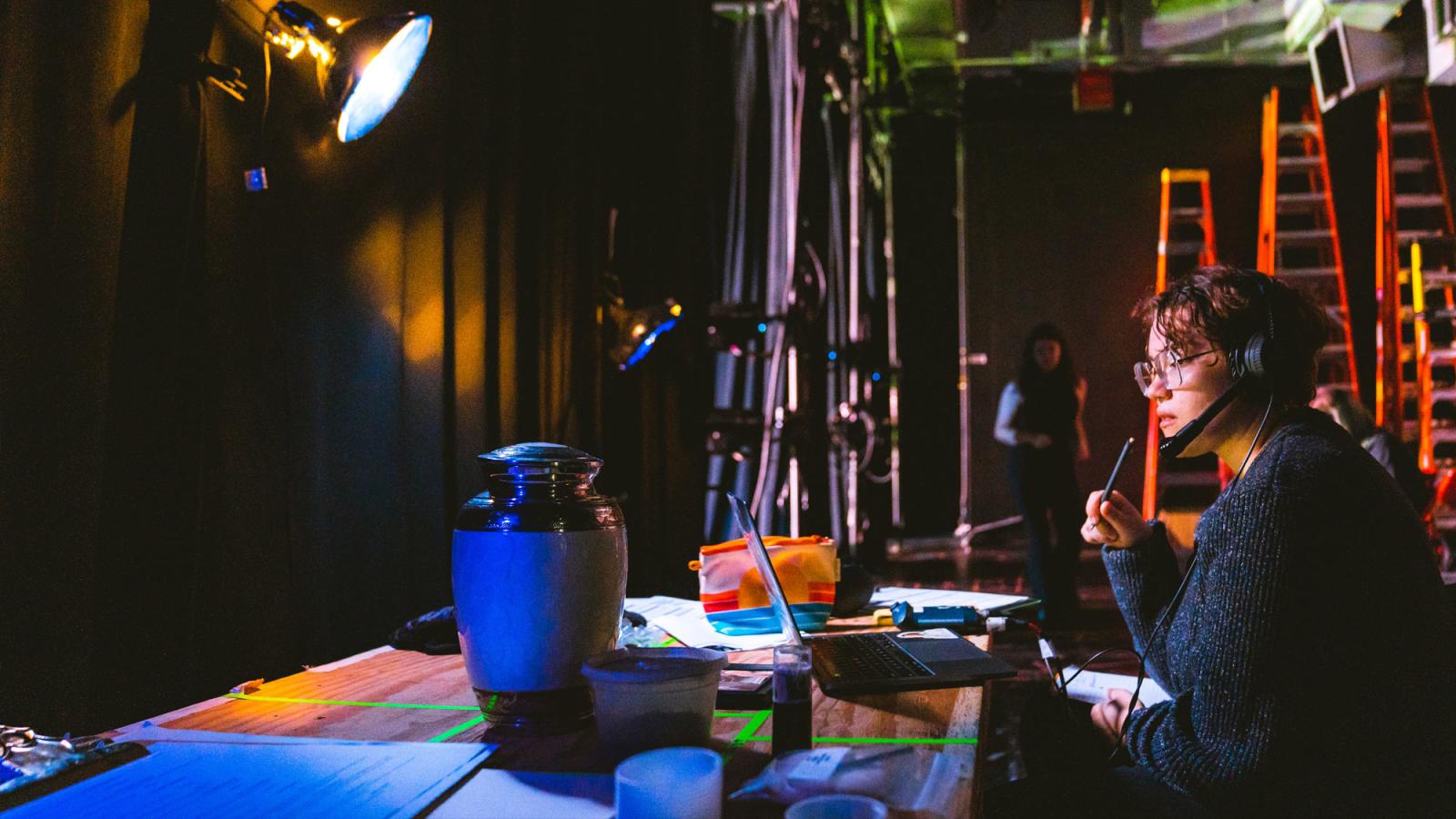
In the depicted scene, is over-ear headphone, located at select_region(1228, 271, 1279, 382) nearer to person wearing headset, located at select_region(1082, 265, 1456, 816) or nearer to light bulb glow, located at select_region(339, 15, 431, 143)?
person wearing headset, located at select_region(1082, 265, 1456, 816)

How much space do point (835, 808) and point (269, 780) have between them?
0.50m

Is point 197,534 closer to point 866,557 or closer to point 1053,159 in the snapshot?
point 866,557

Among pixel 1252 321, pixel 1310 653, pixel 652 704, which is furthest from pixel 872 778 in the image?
pixel 1252 321

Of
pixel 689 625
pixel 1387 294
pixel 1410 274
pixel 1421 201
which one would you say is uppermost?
pixel 1421 201

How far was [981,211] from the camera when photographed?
25.0ft

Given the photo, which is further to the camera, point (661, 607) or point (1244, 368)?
point (661, 607)

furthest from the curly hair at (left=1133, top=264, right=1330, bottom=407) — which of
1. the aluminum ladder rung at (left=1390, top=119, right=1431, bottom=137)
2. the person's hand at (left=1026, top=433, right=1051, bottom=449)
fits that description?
the aluminum ladder rung at (left=1390, top=119, right=1431, bottom=137)

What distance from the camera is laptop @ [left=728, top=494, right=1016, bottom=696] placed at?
3.73 feet

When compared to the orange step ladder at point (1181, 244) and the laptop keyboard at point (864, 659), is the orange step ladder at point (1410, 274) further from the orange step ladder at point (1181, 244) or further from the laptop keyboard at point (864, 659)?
the laptop keyboard at point (864, 659)

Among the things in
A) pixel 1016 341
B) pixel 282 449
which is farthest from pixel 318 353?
pixel 1016 341

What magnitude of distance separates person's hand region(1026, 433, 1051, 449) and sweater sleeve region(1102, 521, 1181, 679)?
2.97 meters

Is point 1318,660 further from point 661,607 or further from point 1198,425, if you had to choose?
point 661,607

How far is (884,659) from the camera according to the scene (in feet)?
4.11

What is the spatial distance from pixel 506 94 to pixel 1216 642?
2.08 m
